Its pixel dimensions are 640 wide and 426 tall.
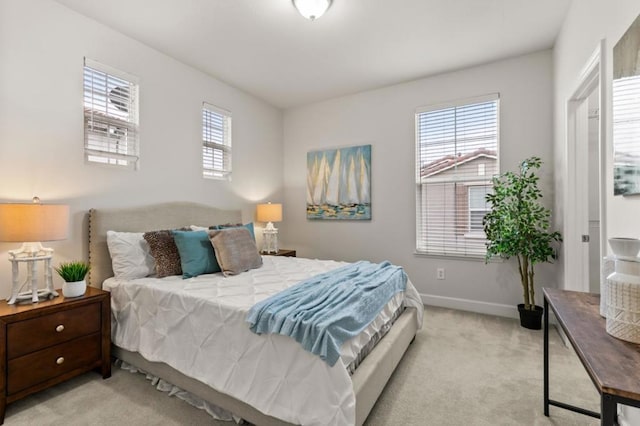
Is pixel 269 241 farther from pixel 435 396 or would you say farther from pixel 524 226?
pixel 524 226

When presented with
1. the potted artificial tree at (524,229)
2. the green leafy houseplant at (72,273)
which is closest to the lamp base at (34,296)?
the green leafy houseplant at (72,273)

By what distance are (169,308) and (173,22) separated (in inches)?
94.1

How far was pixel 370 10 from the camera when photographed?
2.53 meters

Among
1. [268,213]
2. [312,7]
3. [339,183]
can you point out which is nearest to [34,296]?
[268,213]

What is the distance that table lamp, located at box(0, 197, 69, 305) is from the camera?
1.90 meters

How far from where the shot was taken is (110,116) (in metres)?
2.79

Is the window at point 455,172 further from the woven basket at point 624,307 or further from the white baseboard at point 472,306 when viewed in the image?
the woven basket at point 624,307

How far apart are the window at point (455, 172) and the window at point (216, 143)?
7.94 feet

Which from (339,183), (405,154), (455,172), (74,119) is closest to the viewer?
(74,119)

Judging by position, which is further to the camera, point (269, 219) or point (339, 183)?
point (339, 183)

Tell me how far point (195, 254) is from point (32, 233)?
104 centimetres

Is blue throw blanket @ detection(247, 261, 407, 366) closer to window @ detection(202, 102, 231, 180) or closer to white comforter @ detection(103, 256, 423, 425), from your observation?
white comforter @ detection(103, 256, 423, 425)

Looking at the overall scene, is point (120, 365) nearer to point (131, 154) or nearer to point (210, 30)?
point (131, 154)

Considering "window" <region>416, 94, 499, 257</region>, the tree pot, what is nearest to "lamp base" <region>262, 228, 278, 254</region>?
"window" <region>416, 94, 499, 257</region>
